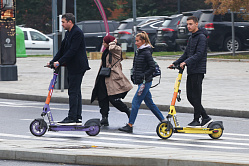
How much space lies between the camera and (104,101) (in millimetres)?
11000

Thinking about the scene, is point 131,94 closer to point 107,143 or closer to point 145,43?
point 145,43

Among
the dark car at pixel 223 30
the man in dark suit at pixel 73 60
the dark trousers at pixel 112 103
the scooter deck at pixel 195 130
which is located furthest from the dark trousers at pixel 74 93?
the dark car at pixel 223 30

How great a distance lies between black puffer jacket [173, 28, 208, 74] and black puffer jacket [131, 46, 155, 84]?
0.57 meters

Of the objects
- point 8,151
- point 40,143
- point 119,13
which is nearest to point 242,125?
point 40,143

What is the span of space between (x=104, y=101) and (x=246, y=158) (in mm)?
4517

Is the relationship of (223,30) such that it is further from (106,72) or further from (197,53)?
(197,53)

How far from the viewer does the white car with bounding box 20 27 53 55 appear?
112ft

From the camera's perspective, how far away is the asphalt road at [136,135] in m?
8.74

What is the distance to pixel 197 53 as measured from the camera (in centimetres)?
941

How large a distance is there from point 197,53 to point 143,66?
39.1 inches

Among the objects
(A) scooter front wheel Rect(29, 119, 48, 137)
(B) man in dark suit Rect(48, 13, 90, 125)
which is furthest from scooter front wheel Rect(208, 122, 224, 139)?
(A) scooter front wheel Rect(29, 119, 48, 137)

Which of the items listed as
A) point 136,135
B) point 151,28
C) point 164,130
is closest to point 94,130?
point 136,135

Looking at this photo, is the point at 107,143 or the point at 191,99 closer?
the point at 107,143

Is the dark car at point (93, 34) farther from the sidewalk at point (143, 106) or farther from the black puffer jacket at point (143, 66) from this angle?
the black puffer jacket at point (143, 66)
